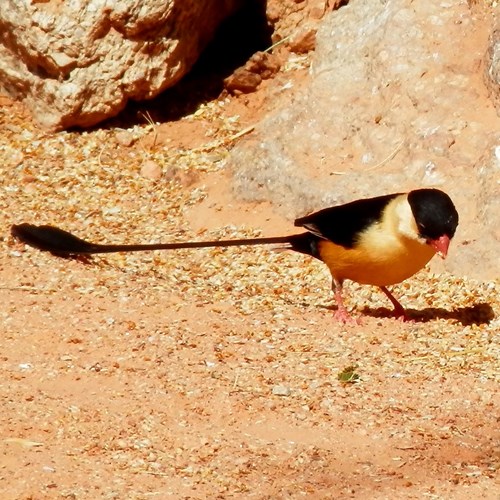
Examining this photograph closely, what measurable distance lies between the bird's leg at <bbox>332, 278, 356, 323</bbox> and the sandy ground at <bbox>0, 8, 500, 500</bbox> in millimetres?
55

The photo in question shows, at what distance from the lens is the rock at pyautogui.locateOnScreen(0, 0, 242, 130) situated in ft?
31.2

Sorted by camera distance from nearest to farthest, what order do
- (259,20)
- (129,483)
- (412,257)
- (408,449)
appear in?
(129,483) < (408,449) < (412,257) < (259,20)

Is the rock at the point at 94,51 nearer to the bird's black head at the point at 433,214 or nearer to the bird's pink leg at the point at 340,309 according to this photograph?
the bird's pink leg at the point at 340,309

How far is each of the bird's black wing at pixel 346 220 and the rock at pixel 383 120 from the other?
1.24m

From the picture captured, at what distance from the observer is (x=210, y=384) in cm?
618

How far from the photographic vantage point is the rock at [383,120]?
8523mm

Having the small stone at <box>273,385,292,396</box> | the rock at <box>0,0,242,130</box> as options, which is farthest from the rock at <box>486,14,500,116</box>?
the small stone at <box>273,385,292,396</box>

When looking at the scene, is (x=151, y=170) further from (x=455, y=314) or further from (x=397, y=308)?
(x=455, y=314)

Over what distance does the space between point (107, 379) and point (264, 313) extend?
1.44 m

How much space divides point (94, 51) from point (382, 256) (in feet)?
11.9

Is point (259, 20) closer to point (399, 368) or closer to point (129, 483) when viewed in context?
point (399, 368)

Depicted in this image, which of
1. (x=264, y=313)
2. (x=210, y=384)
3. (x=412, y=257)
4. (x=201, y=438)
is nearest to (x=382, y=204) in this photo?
(x=412, y=257)

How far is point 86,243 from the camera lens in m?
7.56

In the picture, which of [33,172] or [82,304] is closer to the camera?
[82,304]
